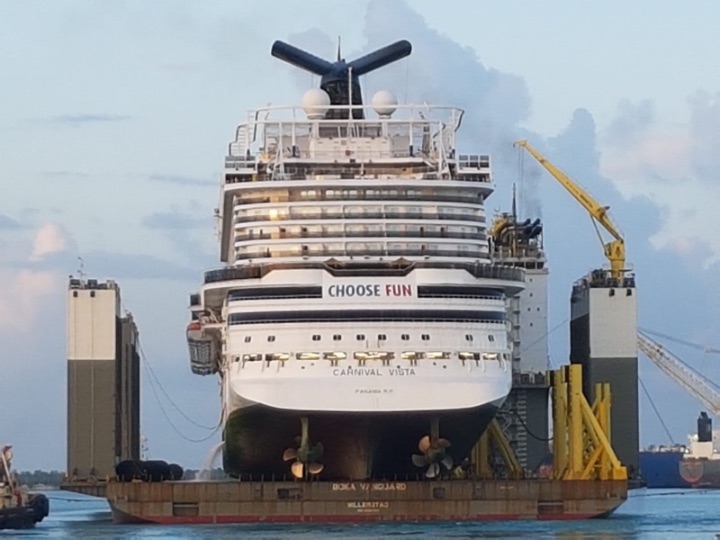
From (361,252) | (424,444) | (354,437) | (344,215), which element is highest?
(344,215)

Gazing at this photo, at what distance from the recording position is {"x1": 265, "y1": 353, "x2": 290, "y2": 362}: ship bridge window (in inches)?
2751

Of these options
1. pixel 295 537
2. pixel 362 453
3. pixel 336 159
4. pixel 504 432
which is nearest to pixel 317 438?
pixel 362 453

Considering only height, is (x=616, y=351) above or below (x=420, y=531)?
above

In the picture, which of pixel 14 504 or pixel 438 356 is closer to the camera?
pixel 438 356

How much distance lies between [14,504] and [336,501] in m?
23.4

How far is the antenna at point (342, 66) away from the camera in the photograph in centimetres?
8406

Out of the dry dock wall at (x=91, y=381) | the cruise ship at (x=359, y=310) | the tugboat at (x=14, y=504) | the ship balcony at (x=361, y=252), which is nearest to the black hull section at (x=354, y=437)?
the cruise ship at (x=359, y=310)

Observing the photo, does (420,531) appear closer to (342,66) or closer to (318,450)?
(318,450)

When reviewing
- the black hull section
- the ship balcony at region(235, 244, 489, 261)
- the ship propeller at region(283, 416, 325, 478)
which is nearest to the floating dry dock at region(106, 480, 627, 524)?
the ship propeller at region(283, 416, 325, 478)

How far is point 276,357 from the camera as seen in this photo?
70062 mm

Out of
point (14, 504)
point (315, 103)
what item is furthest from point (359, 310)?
point (14, 504)

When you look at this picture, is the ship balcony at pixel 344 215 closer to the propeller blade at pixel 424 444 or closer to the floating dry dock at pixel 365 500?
the propeller blade at pixel 424 444

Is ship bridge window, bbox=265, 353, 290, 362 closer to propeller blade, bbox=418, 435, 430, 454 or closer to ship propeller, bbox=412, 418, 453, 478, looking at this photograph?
ship propeller, bbox=412, 418, 453, 478

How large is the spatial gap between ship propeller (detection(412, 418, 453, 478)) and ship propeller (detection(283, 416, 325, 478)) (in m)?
3.41
